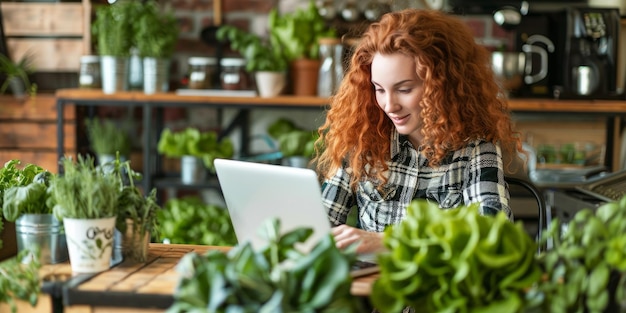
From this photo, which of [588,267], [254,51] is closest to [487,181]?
[588,267]

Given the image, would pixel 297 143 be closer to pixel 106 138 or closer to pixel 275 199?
pixel 106 138

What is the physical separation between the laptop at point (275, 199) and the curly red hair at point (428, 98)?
453 mm

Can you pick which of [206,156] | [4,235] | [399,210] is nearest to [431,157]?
[399,210]

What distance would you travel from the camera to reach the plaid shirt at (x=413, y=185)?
74.7 inches

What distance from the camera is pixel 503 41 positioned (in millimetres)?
4047

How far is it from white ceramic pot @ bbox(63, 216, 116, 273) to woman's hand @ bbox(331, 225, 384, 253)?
407 mm

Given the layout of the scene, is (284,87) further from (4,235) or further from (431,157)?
(4,235)

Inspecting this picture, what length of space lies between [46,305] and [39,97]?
2656 millimetres

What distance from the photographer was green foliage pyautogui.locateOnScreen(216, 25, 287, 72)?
368 centimetres

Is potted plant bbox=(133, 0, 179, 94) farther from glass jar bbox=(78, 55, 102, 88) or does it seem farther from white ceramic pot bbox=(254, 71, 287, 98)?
white ceramic pot bbox=(254, 71, 287, 98)

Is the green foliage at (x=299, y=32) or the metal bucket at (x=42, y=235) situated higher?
the green foliage at (x=299, y=32)

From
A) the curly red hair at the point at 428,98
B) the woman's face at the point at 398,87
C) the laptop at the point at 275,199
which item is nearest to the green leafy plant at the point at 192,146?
the curly red hair at the point at 428,98

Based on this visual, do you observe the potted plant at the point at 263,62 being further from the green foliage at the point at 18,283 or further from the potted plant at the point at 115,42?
the green foliage at the point at 18,283

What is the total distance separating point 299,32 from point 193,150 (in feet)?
2.25
